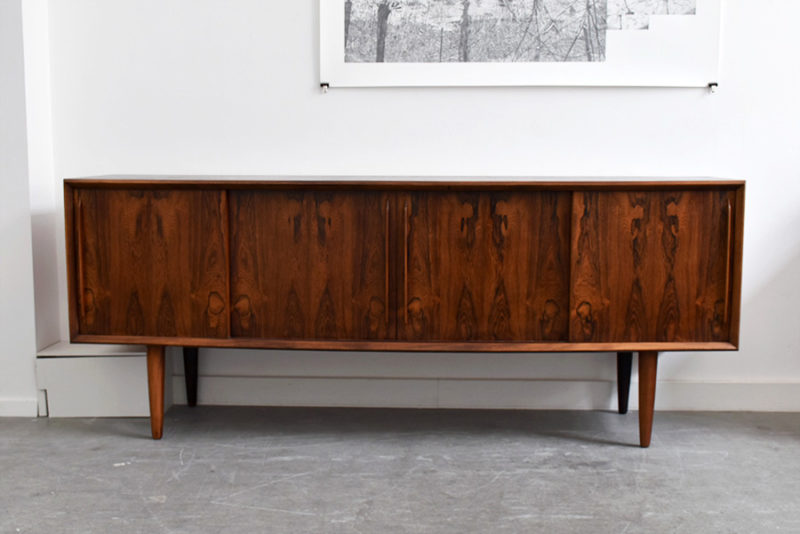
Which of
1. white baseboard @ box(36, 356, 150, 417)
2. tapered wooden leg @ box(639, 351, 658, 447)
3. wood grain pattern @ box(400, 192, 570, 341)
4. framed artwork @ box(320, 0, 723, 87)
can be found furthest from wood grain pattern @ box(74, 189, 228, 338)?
tapered wooden leg @ box(639, 351, 658, 447)

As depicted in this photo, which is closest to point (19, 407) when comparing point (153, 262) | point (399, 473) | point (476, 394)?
point (153, 262)

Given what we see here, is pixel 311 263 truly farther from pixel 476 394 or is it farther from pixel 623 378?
pixel 623 378

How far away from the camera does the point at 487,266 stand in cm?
257

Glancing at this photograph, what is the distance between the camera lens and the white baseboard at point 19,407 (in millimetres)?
3002

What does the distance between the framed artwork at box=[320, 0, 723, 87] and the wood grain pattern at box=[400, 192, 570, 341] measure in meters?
0.64

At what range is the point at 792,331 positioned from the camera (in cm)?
310

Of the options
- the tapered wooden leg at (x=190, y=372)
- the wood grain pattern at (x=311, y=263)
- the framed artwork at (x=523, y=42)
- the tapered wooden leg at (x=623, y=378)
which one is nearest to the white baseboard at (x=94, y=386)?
the tapered wooden leg at (x=190, y=372)

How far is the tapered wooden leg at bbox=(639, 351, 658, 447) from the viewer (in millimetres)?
2650

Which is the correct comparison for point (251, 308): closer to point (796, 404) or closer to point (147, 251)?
point (147, 251)

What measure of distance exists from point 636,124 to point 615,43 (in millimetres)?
284

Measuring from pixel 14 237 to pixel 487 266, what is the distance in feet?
5.31

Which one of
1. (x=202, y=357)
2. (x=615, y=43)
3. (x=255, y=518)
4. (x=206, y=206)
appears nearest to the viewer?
(x=255, y=518)

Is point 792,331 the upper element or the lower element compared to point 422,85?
lower

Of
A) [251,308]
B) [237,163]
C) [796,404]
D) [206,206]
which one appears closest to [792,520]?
[796,404]
